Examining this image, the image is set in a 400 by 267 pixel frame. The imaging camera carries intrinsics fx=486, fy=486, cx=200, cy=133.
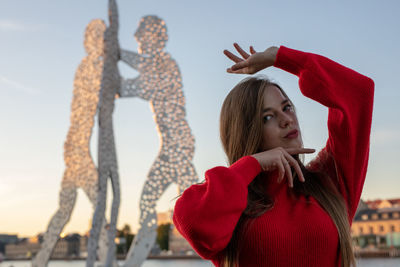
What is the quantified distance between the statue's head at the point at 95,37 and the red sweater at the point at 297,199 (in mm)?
8778

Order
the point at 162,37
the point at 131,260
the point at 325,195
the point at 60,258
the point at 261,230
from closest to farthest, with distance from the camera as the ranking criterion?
the point at 261,230
the point at 325,195
the point at 131,260
the point at 162,37
the point at 60,258

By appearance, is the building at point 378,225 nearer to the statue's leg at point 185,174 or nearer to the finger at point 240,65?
the statue's leg at point 185,174

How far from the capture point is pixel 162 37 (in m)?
9.73

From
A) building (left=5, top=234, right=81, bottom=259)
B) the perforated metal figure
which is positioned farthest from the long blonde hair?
building (left=5, top=234, right=81, bottom=259)

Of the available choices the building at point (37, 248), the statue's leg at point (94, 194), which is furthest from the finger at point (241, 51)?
the building at point (37, 248)

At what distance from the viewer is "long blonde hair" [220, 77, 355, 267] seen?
1.22 meters

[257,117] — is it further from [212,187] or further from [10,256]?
[10,256]

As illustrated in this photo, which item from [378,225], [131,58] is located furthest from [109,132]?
[378,225]

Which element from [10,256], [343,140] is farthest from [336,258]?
[10,256]

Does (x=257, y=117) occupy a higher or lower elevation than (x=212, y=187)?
higher

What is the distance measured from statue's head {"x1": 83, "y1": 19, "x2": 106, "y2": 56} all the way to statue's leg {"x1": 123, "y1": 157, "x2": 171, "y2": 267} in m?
2.64

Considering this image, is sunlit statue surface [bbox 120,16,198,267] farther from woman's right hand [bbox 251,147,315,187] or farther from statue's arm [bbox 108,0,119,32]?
woman's right hand [bbox 251,147,315,187]

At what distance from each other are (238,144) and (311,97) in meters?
0.24

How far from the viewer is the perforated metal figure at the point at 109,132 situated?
30.3 feet
